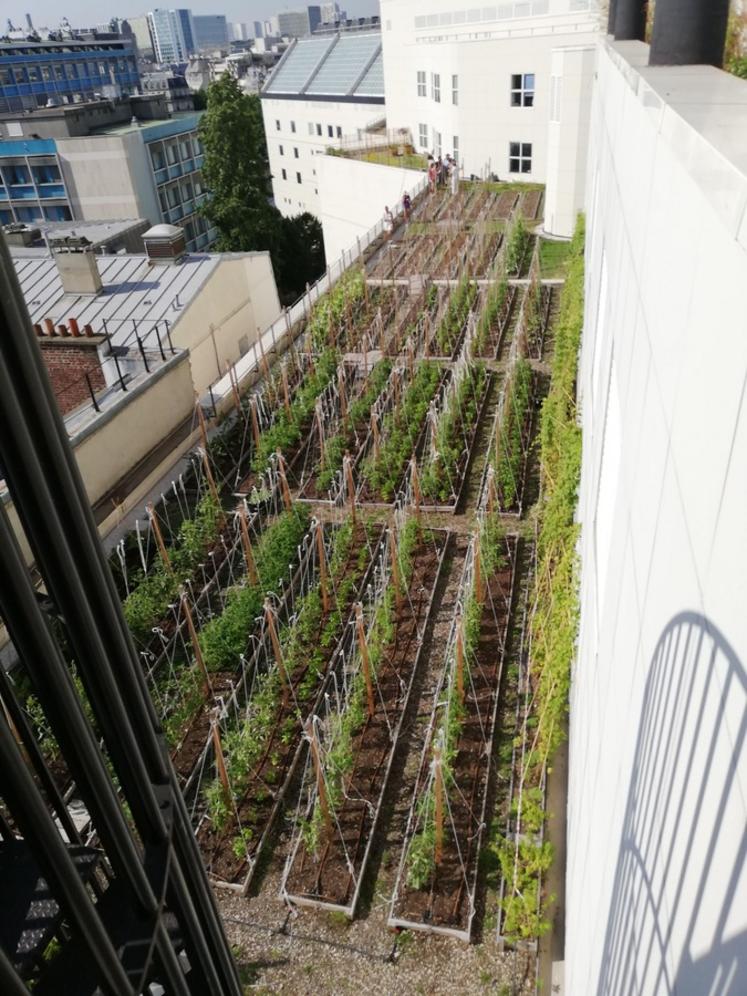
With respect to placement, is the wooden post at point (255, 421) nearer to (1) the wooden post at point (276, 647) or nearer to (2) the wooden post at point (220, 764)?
(1) the wooden post at point (276, 647)

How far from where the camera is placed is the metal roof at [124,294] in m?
12.0

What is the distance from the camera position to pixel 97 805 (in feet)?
5.72

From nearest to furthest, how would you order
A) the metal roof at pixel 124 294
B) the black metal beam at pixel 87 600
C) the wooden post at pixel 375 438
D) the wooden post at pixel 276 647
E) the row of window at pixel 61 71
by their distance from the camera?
the black metal beam at pixel 87 600 → the wooden post at pixel 276 647 → the wooden post at pixel 375 438 → the metal roof at pixel 124 294 → the row of window at pixel 61 71

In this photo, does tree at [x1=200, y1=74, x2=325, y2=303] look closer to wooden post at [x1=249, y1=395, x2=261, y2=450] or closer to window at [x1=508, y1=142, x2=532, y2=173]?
window at [x1=508, y1=142, x2=532, y2=173]

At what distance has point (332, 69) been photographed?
3506cm

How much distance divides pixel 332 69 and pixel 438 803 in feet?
125

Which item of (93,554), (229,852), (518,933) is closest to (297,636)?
(229,852)

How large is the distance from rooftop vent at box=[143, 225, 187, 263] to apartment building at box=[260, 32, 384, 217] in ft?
71.1

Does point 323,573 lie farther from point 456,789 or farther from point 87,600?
point 87,600

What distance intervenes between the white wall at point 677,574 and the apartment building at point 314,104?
3295 centimetres

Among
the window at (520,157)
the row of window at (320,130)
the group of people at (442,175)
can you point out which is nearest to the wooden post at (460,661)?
the group of people at (442,175)

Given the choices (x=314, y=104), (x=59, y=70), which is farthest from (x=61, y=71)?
(x=314, y=104)

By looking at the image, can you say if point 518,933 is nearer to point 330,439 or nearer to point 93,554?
point 93,554

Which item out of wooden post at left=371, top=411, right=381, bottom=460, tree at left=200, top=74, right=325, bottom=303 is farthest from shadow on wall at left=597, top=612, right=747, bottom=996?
tree at left=200, top=74, right=325, bottom=303
